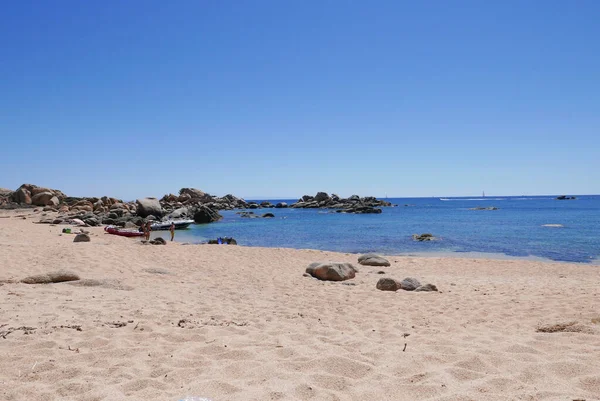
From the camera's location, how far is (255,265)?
14961mm

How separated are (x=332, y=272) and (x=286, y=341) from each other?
6820 mm

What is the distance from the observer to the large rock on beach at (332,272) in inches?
472

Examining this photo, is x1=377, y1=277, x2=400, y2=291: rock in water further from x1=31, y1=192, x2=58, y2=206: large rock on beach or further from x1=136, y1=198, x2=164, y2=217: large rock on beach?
x1=31, y1=192, x2=58, y2=206: large rock on beach

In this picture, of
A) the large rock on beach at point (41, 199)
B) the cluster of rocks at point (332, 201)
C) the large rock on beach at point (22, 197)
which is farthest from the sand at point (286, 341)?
the cluster of rocks at point (332, 201)

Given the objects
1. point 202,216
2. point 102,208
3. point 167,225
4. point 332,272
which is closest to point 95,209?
point 102,208

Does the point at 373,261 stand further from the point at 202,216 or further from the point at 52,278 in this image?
the point at 202,216

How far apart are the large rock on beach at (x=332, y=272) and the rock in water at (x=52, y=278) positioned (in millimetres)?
6388

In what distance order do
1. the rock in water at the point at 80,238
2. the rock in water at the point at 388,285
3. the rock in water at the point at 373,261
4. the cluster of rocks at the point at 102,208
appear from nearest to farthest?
the rock in water at the point at 388,285 → the rock in water at the point at 373,261 → the rock in water at the point at 80,238 → the cluster of rocks at the point at 102,208

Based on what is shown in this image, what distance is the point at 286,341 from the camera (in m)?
5.29

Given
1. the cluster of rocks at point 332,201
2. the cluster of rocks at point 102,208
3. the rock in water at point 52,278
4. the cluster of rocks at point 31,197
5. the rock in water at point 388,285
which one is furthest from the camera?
the cluster of rocks at point 332,201

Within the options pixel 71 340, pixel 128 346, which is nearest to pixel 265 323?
pixel 128 346

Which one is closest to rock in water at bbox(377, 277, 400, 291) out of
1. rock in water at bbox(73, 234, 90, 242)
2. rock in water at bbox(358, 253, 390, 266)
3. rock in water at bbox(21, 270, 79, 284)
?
rock in water at bbox(358, 253, 390, 266)

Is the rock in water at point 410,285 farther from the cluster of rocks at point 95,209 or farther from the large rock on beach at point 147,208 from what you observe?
the large rock on beach at point 147,208

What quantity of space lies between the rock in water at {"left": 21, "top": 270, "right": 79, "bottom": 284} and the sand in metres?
0.28
